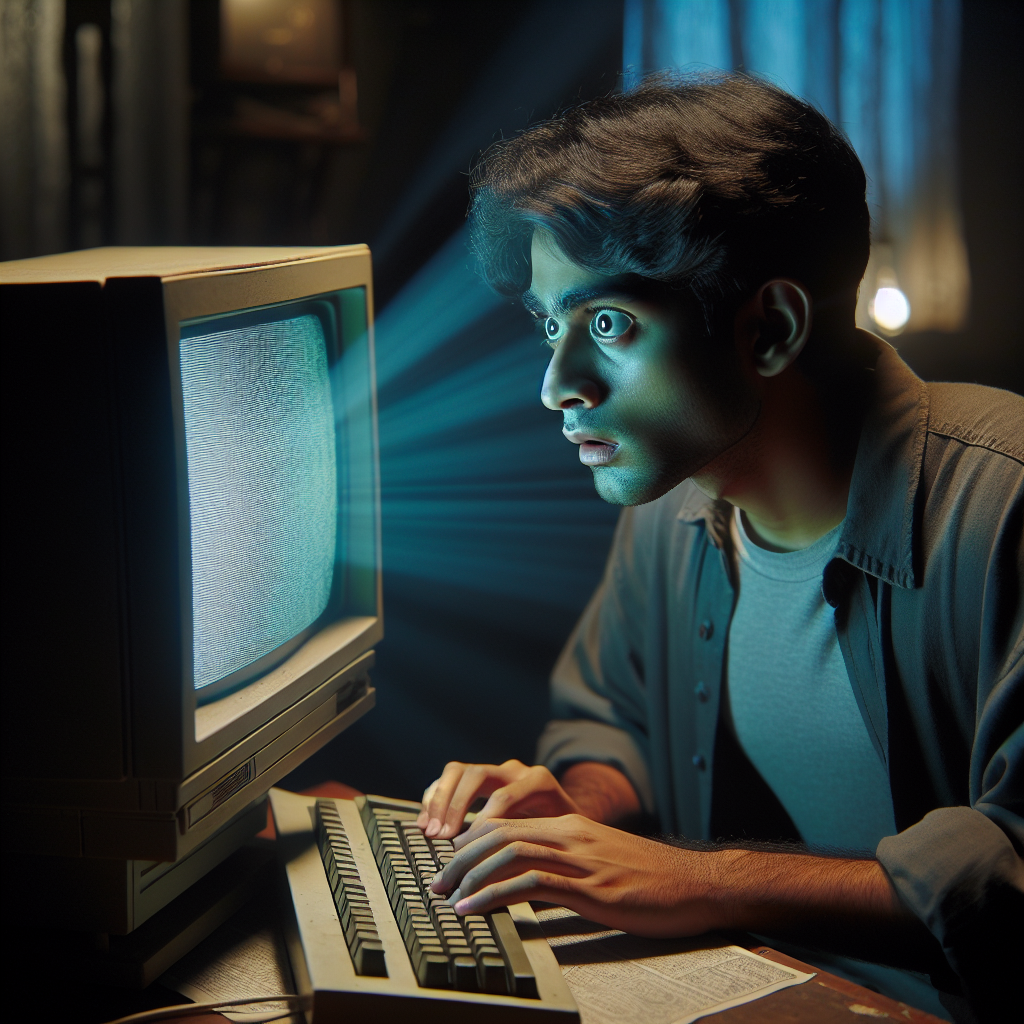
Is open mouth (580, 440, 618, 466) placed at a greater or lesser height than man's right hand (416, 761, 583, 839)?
greater

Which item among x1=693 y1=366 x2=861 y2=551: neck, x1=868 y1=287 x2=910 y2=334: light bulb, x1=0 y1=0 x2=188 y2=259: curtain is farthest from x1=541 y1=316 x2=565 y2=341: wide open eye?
x1=868 y1=287 x2=910 y2=334: light bulb

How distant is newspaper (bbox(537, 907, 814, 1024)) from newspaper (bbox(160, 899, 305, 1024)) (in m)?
0.24

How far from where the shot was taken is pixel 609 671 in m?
1.57

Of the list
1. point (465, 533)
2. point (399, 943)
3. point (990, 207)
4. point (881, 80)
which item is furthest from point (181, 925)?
point (990, 207)

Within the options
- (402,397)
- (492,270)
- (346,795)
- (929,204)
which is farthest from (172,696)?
(929,204)

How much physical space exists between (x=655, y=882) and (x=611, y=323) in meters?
0.58

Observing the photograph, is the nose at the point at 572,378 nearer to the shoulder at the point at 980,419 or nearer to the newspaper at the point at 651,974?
the shoulder at the point at 980,419

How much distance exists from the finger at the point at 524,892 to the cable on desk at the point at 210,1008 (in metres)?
0.15

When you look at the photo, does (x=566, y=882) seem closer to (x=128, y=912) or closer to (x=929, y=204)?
(x=128, y=912)

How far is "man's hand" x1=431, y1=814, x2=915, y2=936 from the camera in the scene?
34.9 inches

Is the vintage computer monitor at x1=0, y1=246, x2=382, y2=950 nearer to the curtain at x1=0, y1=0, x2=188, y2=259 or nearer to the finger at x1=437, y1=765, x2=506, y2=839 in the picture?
→ the finger at x1=437, y1=765, x2=506, y2=839

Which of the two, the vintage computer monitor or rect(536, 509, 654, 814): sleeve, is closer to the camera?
the vintage computer monitor

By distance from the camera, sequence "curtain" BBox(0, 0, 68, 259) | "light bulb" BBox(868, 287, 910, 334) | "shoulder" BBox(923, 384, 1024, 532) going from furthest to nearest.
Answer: "light bulb" BBox(868, 287, 910, 334) < "curtain" BBox(0, 0, 68, 259) < "shoulder" BBox(923, 384, 1024, 532)

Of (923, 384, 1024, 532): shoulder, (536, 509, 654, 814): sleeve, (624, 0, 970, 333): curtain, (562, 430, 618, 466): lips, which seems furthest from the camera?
(624, 0, 970, 333): curtain
